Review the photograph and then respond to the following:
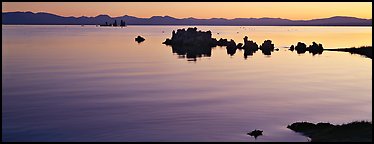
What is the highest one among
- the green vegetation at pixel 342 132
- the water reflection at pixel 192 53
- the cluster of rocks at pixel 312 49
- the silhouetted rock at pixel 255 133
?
the cluster of rocks at pixel 312 49

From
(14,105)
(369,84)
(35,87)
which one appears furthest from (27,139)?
(369,84)

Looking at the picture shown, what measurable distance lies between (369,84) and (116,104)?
2910 cm

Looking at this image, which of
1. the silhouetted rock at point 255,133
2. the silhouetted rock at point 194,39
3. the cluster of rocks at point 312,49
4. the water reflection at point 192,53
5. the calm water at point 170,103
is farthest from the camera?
the silhouetted rock at point 194,39

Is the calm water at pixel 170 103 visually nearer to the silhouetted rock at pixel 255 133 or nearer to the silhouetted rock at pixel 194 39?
the silhouetted rock at pixel 255 133

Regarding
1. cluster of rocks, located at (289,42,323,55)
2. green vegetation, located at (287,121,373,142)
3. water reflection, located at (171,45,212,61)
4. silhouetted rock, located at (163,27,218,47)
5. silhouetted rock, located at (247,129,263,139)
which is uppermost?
silhouetted rock, located at (163,27,218,47)

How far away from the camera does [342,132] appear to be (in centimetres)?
2241

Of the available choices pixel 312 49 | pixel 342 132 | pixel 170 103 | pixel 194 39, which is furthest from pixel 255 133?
pixel 194 39

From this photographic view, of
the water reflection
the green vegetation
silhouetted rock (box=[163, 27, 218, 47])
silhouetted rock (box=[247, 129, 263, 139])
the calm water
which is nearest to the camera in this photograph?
the green vegetation

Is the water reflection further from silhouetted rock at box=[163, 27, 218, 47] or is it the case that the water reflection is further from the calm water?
the calm water

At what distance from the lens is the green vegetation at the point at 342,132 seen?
21133mm

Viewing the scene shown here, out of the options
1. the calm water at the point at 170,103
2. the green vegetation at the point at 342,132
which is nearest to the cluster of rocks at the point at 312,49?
the calm water at the point at 170,103

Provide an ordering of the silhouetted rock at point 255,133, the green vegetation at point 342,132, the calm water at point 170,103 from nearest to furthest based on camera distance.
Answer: the green vegetation at point 342,132
the silhouetted rock at point 255,133
the calm water at point 170,103

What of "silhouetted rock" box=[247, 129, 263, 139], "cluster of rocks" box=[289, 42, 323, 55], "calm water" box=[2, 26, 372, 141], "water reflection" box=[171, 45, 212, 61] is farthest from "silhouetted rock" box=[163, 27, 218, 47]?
"silhouetted rock" box=[247, 129, 263, 139]

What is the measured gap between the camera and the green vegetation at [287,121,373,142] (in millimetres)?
21133
